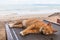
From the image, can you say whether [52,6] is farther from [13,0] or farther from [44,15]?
[13,0]

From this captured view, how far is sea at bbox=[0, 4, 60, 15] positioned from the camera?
10.8 feet

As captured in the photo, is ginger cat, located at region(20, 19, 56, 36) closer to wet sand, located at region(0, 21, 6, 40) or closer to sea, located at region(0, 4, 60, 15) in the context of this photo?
wet sand, located at region(0, 21, 6, 40)

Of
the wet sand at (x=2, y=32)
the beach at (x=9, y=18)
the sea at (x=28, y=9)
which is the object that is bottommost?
the wet sand at (x=2, y=32)

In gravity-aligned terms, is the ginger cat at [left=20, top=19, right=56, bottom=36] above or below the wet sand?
above

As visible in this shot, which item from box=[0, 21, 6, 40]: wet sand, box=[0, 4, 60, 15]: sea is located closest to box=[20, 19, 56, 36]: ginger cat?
box=[0, 21, 6, 40]: wet sand

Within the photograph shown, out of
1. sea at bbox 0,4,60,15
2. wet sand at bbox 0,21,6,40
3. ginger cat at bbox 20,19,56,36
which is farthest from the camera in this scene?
sea at bbox 0,4,60,15

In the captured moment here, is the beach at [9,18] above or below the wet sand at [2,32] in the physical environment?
above

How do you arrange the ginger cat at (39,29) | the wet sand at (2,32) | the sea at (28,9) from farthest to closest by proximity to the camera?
the sea at (28,9) → the wet sand at (2,32) → the ginger cat at (39,29)

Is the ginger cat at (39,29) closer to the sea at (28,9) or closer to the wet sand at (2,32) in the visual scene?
the wet sand at (2,32)

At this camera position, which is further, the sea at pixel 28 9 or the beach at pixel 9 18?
the sea at pixel 28 9

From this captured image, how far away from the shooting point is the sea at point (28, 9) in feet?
10.8

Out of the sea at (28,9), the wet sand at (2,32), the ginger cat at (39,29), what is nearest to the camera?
the ginger cat at (39,29)

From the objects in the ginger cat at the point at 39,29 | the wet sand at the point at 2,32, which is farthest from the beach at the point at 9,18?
the ginger cat at the point at 39,29

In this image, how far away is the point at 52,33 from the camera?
1.67 m
